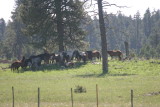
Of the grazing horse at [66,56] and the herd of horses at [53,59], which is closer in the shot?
the herd of horses at [53,59]

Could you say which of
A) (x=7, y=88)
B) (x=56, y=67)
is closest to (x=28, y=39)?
(x=56, y=67)


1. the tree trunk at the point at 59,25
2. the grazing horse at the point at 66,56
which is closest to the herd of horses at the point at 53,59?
the grazing horse at the point at 66,56

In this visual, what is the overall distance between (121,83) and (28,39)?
2188 inches

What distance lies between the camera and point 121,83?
27.3 m


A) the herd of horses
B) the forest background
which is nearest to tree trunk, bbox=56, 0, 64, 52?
the forest background

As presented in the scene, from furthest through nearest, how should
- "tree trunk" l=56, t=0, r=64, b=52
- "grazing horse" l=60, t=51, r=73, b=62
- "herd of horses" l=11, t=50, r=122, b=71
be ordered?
"tree trunk" l=56, t=0, r=64, b=52 → "grazing horse" l=60, t=51, r=73, b=62 → "herd of horses" l=11, t=50, r=122, b=71

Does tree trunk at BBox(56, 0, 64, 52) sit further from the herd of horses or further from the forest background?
A: the herd of horses

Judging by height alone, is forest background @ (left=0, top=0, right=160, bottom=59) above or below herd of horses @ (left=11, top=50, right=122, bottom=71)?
above

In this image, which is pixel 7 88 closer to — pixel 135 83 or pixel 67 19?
pixel 135 83

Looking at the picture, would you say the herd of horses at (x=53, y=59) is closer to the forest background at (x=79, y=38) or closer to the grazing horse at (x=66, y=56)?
the grazing horse at (x=66, y=56)

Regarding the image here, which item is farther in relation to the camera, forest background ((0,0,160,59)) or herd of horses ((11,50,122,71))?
forest background ((0,0,160,59))

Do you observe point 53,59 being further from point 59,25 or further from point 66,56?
point 59,25

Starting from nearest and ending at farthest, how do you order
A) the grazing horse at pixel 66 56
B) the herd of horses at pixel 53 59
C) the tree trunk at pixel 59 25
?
the herd of horses at pixel 53 59 < the grazing horse at pixel 66 56 < the tree trunk at pixel 59 25

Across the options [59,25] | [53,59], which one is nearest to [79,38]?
[59,25]
